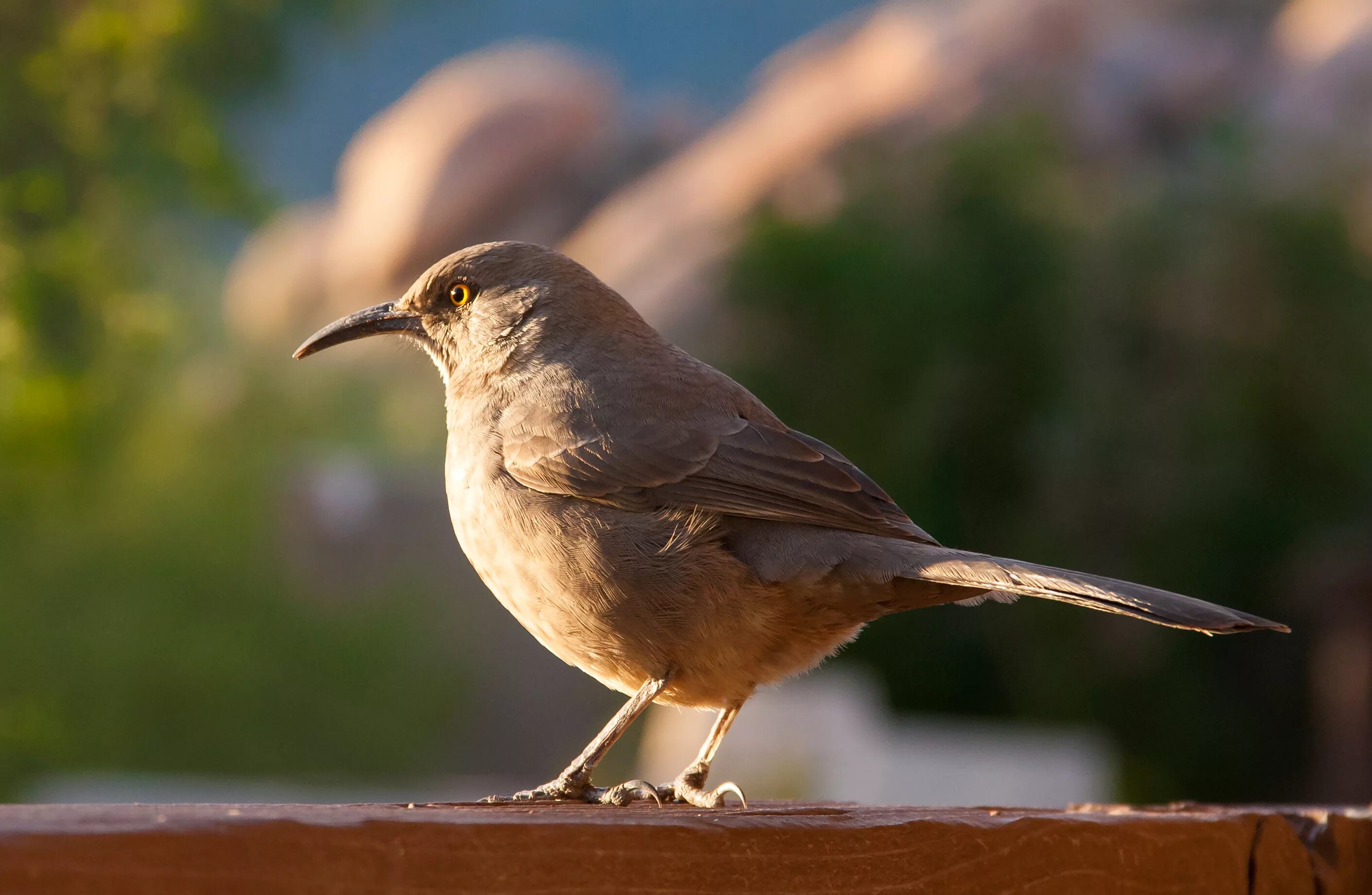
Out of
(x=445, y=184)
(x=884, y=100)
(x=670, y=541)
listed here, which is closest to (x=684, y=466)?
(x=670, y=541)

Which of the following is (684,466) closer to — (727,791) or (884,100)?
(727,791)

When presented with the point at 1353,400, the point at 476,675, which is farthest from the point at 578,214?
the point at 1353,400

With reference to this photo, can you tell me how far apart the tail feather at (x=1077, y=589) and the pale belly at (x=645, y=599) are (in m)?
0.29

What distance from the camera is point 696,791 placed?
2.68 meters

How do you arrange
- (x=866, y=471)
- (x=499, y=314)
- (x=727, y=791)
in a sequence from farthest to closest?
(x=866, y=471)
(x=499, y=314)
(x=727, y=791)

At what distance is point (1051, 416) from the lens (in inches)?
629

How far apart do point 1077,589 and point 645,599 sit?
2.79ft

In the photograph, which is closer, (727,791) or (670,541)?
(727,791)

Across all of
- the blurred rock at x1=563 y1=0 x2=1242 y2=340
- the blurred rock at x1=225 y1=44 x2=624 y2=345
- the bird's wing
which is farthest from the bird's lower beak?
the blurred rock at x1=225 y1=44 x2=624 y2=345

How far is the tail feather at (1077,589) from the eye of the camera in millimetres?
2119

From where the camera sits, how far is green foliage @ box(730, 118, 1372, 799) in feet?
50.9

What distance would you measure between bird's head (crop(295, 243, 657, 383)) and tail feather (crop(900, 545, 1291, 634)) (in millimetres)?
1057

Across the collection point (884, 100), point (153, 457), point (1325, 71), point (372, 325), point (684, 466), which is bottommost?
point (684, 466)

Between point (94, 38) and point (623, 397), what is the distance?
670 cm
